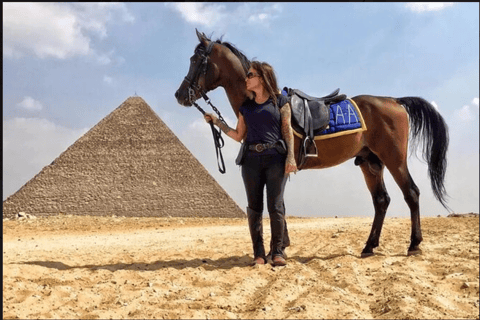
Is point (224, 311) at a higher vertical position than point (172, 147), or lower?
lower

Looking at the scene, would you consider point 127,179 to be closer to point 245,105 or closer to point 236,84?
point 236,84

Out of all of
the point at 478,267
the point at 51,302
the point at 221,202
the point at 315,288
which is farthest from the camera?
the point at 221,202

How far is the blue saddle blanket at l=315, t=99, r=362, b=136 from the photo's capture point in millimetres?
5465

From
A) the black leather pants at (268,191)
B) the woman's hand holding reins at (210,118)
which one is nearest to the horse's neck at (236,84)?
the woman's hand holding reins at (210,118)

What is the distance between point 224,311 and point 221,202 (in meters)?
44.3

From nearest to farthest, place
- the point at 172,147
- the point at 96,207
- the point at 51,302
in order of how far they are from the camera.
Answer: the point at 51,302 → the point at 96,207 → the point at 172,147

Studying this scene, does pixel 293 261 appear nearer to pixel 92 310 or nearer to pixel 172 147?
pixel 92 310

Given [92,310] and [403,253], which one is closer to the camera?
[92,310]

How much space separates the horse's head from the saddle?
30.2 inches

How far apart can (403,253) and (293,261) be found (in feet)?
4.64

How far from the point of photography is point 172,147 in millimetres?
55562

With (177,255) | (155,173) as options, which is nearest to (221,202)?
(155,173)

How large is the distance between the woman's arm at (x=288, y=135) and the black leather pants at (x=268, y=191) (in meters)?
0.09

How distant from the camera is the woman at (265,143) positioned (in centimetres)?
504
